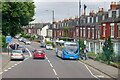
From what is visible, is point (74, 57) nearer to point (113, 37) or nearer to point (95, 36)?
point (113, 37)

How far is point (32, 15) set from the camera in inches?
2534

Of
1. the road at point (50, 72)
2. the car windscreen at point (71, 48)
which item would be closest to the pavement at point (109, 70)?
the road at point (50, 72)

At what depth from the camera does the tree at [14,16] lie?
185 ft

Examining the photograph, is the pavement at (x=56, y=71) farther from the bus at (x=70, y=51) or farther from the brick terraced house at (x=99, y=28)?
the brick terraced house at (x=99, y=28)

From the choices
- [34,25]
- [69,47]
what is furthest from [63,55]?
[34,25]

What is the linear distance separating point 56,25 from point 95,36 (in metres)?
53.3

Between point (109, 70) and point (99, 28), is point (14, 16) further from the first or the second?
point (109, 70)

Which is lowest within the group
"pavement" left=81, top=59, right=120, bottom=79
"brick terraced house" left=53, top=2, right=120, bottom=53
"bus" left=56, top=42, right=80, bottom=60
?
"pavement" left=81, top=59, right=120, bottom=79

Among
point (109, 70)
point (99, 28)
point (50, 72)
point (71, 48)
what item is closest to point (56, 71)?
point (50, 72)

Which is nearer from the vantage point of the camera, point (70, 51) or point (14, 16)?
point (70, 51)

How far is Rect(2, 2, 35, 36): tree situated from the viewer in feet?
185

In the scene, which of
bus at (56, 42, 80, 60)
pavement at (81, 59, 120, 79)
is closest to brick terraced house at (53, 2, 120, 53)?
bus at (56, 42, 80, 60)

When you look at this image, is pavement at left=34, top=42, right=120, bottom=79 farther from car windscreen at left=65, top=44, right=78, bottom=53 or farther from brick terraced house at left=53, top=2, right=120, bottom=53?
brick terraced house at left=53, top=2, right=120, bottom=53

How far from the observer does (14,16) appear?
5662cm
